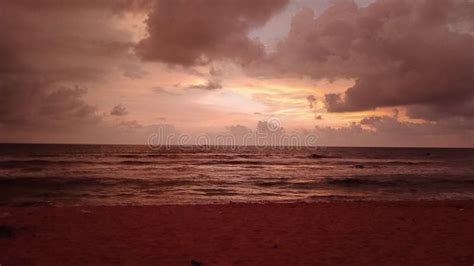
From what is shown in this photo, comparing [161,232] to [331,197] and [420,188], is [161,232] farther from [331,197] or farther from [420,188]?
[420,188]

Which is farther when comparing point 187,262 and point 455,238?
point 455,238

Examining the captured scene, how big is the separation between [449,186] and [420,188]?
3.38 meters

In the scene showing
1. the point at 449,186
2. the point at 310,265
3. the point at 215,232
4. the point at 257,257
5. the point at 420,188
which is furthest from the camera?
the point at 449,186

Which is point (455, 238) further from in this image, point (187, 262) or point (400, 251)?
point (187, 262)

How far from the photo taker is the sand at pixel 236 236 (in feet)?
24.7

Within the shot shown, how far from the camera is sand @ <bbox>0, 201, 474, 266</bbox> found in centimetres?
754

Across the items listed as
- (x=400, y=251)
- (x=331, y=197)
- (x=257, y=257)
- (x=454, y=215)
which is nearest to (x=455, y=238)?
(x=400, y=251)

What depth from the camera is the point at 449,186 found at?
28016 mm

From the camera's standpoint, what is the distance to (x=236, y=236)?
9328mm

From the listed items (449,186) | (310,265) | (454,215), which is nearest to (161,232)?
(310,265)

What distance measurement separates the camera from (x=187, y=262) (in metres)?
7.32

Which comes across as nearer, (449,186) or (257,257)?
(257,257)

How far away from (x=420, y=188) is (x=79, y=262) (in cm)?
2438

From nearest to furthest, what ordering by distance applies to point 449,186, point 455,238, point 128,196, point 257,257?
point 257,257 < point 455,238 < point 128,196 < point 449,186
